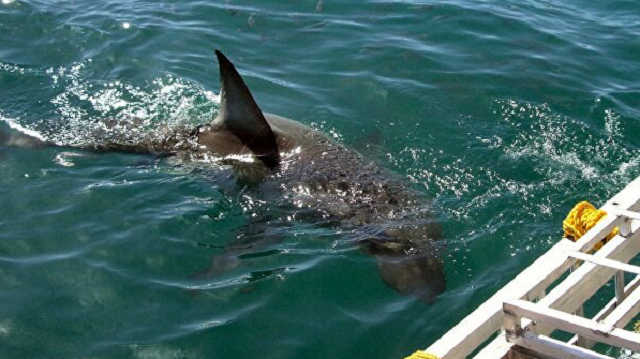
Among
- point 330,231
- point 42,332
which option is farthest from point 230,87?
point 42,332

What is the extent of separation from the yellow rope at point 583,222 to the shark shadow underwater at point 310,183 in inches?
61.9

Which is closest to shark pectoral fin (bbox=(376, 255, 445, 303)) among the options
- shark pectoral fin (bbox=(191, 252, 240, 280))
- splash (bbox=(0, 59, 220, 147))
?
shark pectoral fin (bbox=(191, 252, 240, 280))

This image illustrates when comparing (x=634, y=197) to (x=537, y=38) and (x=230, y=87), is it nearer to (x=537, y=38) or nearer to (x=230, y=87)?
(x=230, y=87)

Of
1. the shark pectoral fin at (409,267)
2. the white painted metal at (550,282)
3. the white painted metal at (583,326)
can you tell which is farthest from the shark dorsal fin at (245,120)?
the white painted metal at (583,326)

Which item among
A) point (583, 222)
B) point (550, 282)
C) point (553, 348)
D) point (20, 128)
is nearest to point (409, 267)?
point (583, 222)

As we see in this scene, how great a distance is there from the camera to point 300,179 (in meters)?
7.32

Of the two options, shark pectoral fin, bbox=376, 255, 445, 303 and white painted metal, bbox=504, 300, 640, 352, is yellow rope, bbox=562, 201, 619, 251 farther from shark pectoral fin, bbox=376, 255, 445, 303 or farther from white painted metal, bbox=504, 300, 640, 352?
shark pectoral fin, bbox=376, 255, 445, 303

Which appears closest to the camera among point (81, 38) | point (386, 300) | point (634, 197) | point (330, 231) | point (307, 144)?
point (634, 197)

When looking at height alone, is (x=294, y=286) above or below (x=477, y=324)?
below

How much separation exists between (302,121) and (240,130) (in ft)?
4.94

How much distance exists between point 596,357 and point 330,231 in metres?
3.42

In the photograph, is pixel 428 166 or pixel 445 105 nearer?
pixel 428 166

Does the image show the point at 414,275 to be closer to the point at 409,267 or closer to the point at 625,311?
the point at 409,267

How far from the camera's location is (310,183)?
7.30 m
